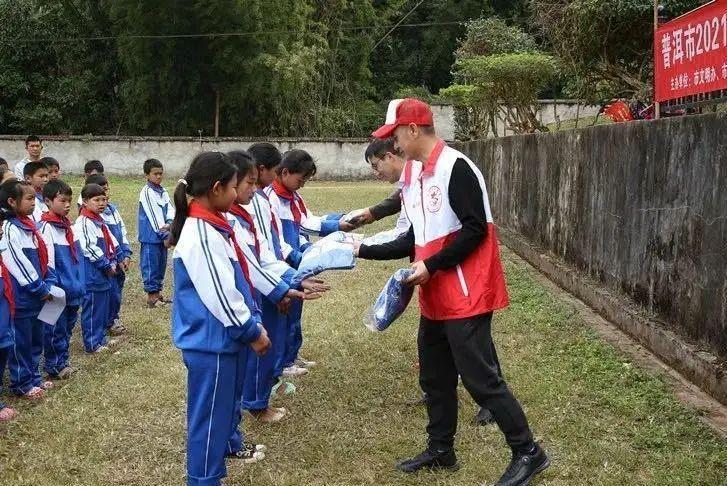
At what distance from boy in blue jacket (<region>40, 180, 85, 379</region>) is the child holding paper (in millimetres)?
324

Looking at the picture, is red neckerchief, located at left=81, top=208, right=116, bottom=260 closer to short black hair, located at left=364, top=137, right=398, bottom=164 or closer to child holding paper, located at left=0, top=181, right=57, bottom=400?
child holding paper, located at left=0, top=181, right=57, bottom=400

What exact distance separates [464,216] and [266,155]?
178 cm

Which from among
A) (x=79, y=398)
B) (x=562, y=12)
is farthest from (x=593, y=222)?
(x=562, y=12)

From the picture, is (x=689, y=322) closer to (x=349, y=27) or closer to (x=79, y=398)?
(x=79, y=398)

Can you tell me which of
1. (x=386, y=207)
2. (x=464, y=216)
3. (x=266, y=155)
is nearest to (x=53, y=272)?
(x=266, y=155)

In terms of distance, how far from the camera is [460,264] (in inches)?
143

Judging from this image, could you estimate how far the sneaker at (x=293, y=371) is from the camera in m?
5.79

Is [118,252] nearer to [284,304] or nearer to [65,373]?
[65,373]

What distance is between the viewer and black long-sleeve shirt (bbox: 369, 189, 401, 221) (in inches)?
222

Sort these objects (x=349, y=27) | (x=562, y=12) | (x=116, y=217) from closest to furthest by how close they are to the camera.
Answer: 1. (x=116, y=217)
2. (x=562, y=12)
3. (x=349, y=27)

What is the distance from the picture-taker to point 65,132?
108 feet

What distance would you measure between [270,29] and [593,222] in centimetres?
2345

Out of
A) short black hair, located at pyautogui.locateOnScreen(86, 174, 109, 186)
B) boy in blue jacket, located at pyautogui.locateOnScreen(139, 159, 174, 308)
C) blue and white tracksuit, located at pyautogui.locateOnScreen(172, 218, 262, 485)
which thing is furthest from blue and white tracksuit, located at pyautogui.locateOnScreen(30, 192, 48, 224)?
blue and white tracksuit, located at pyautogui.locateOnScreen(172, 218, 262, 485)

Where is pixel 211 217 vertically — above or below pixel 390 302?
above
